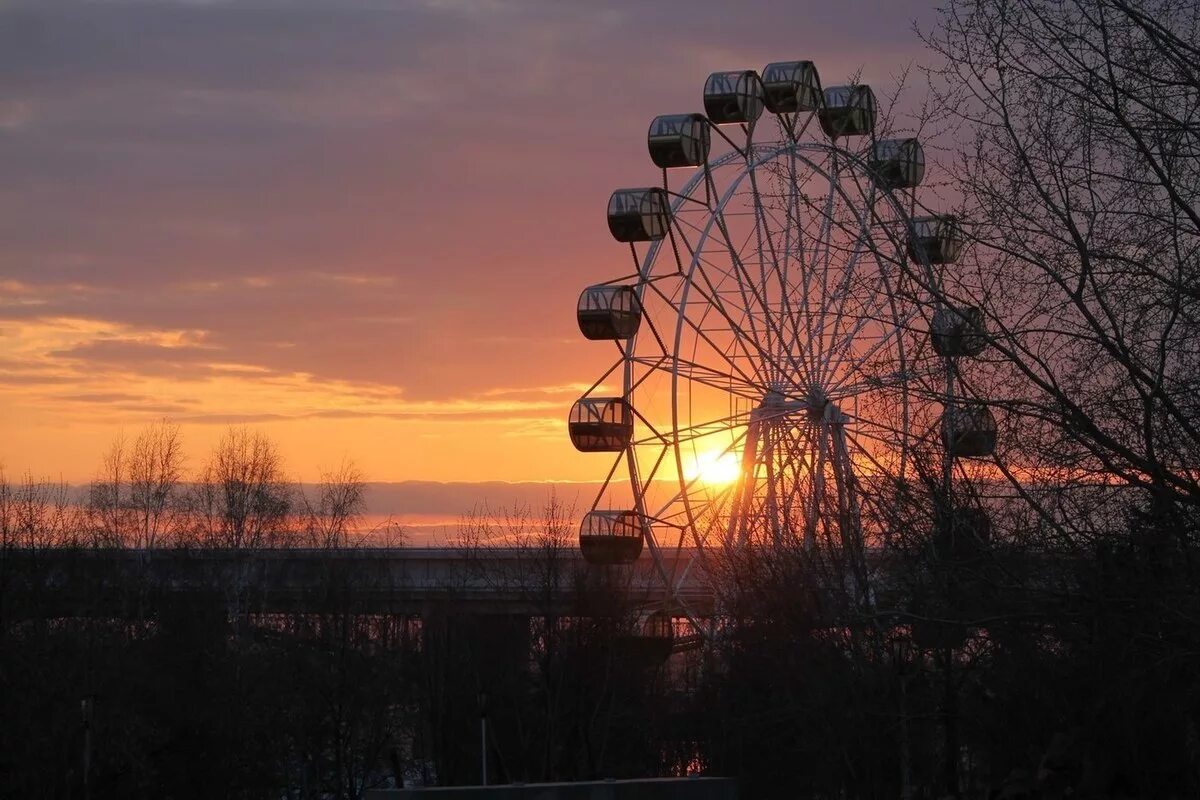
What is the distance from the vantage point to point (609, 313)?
38312 millimetres

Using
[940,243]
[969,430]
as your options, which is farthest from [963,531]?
[940,243]

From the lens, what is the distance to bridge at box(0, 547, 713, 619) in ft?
168

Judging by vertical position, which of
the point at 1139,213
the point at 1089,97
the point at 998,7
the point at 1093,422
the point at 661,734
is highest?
the point at 998,7

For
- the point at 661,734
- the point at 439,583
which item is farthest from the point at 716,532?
the point at 439,583

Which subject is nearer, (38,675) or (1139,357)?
(1139,357)

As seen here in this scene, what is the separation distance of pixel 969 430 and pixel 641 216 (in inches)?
1010

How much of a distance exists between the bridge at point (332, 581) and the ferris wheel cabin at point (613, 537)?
3391 mm

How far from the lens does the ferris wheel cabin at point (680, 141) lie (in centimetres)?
3962

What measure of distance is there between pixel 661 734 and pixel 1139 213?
35.4m

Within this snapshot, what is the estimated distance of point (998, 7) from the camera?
12906 mm

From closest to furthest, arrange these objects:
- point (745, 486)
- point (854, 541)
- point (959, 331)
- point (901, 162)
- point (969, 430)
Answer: point (959, 331), point (969, 430), point (901, 162), point (854, 541), point (745, 486)

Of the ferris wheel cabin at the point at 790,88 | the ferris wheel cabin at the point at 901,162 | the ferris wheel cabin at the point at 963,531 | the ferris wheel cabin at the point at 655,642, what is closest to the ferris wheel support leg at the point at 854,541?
the ferris wheel cabin at the point at 901,162

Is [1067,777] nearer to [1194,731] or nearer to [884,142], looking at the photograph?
[1194,731]

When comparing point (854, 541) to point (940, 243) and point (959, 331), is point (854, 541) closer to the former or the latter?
point (940, 243)
